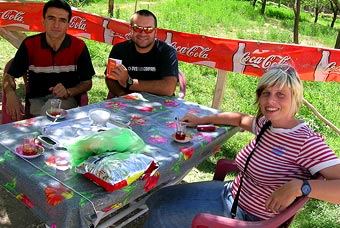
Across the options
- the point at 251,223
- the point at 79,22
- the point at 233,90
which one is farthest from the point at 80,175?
the point at 233,90

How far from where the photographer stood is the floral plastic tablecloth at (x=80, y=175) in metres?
1.65

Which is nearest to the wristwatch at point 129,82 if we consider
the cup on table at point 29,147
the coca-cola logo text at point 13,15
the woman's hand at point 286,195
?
the cup on table at point 29,147

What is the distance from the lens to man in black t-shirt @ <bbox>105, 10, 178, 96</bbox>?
341 centimetres

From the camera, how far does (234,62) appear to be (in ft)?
14.4

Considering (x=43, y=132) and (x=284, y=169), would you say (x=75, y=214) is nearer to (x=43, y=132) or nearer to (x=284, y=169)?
(x=43, y=132)

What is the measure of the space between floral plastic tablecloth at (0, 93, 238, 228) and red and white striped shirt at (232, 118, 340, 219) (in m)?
0.37

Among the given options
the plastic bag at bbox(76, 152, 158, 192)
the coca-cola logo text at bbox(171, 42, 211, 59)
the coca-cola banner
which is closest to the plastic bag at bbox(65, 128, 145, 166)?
the plastic bag at bbox(76, 152, 158, 192)

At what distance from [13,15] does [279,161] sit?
4778mm

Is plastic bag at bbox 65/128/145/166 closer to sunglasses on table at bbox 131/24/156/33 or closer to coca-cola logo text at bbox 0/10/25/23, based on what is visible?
sunglasses on table at bbox 131/24/156/33

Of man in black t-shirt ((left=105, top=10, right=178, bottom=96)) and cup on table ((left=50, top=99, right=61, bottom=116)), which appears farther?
man in black t-shirt ((left=105, top=10, right=178, bottom=96))

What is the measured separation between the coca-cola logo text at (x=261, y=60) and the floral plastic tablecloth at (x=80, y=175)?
168 cm

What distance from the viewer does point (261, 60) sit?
426cm

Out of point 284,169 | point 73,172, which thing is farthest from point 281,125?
point 73,172

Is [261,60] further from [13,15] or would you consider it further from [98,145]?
[13,15]
